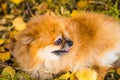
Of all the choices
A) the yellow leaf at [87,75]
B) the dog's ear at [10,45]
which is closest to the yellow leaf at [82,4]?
the dog's ear at [10,45]

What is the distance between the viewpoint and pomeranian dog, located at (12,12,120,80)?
364cm

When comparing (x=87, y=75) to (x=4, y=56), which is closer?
(x=87, y=75)

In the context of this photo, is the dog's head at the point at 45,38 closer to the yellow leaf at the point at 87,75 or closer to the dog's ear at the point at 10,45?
the yellow leaf at the point at 87,75

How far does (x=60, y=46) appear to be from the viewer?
3678 mm

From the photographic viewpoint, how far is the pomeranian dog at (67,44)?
11.9 feet

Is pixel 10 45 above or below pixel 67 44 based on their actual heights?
below

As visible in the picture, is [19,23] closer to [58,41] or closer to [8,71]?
Answer: [8,71]

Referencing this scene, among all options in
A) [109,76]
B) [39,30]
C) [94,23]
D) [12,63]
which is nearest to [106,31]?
[94,23]

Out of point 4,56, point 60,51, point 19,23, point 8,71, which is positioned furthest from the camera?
point 19,23

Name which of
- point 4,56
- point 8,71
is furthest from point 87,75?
point 4,56

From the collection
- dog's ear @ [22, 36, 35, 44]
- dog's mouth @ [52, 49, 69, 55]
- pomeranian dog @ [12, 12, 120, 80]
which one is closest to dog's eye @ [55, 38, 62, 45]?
pomeranian dog @ [12, 12, 120, 80]

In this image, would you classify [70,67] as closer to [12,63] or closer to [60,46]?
[60,46]

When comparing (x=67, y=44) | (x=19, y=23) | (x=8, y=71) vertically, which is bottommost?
(x=8, y=71)

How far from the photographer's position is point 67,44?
3.68 m
